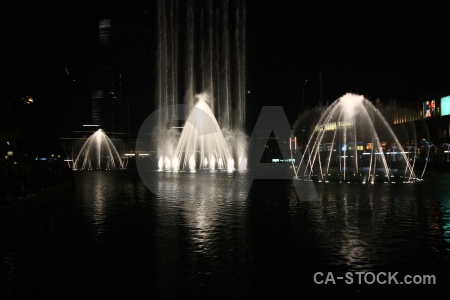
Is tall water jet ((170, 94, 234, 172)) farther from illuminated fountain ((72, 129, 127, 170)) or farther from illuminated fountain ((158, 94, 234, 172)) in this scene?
illuminated fountain ((72, 129, 127, 170))

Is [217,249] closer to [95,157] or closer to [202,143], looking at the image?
[202,143]

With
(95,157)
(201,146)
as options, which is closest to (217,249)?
(201,146)

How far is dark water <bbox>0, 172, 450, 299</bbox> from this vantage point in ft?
22.5

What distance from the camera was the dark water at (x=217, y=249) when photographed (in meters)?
6.87

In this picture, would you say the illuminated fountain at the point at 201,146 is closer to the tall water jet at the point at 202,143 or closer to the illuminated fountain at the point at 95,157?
the tall water jet at the point at 202,143

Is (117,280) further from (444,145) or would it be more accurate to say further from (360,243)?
(444,145)

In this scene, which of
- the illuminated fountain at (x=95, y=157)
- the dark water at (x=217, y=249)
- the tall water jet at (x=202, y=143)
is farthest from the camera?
the illuminated fountain at (x=95, y=157)

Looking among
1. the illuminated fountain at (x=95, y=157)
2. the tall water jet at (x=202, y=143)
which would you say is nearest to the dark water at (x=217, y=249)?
the tall water jet at (x=202, y=143)

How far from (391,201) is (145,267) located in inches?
463

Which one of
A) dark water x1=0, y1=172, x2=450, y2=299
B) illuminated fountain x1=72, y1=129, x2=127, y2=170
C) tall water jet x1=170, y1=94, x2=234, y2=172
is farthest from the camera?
illuminated fountain x1=72, y1=129, x2=127, y2=170

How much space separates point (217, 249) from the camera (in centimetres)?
942

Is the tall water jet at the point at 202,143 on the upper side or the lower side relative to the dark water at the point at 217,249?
upper

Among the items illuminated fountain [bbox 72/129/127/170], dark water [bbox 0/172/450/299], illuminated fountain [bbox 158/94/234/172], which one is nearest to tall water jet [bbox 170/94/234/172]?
illuminated fountain [bbox 158/94/234/172]

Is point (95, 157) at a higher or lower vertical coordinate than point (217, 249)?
higher
